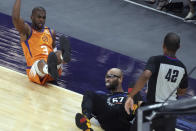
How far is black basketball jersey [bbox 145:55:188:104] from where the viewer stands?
3314 millimetres

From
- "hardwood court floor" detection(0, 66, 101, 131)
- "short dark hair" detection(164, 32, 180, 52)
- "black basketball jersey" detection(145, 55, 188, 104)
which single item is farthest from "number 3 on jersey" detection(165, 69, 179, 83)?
"hardwood court floor" detection(0, 66, 101, 131)

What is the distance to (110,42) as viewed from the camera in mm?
6938

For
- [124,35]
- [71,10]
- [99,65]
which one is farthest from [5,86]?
[71,10]

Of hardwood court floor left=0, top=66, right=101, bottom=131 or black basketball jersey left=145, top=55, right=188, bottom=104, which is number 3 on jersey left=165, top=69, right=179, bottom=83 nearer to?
black basketball jersey left=145, top=55, right=188, bottom=104

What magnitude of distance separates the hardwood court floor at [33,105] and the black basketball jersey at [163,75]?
89 centimetres

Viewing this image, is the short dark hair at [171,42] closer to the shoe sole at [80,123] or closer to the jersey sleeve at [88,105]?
the jersey sleeve at [88,105]

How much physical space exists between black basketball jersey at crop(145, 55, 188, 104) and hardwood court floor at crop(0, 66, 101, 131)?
0.89m

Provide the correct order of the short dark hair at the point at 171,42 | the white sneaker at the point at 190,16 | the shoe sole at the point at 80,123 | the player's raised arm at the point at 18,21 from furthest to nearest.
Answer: the white sneaker at the point at 190,16, the player's raised arm at the point at 18,21, the shoe sole at the point at 80,123, the short dark hair at the point at 171,42

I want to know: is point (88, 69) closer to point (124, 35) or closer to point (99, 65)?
point (99, 65)

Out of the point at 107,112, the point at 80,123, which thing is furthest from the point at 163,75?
the point at 80,123

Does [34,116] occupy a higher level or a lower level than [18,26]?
lower

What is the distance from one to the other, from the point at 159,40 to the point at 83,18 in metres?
1.74

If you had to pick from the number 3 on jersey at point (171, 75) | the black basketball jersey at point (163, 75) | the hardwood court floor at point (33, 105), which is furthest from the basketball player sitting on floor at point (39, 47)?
the number 3 on jersey at point (171, 75)

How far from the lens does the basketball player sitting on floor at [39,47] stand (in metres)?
4.44
